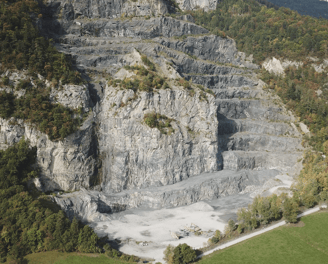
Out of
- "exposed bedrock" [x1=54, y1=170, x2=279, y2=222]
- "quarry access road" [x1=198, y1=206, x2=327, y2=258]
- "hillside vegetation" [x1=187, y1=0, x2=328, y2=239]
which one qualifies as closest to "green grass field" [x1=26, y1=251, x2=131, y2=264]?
"exposed bedrock" [x1=54, y1=170, x2=279, y2=222]

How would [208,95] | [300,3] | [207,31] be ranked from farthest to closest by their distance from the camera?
[300,3] < [207,31] < [208,95]

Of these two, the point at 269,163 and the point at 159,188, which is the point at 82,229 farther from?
the point at 269,163

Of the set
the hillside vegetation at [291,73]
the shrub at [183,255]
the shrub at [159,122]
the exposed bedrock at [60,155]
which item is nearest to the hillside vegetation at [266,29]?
the hillside vegetation at [291,73]

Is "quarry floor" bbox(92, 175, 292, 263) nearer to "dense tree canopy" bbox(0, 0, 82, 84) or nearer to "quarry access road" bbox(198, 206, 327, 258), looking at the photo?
"quarry access road" bbox(198, 206, 327, 258)

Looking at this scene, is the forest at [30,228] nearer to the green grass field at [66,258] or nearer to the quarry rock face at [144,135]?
the green grass field at [66,258]

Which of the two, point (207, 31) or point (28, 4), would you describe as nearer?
point (28, 4)

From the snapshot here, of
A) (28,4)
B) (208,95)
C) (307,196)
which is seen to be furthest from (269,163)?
(28,4)
